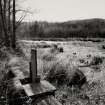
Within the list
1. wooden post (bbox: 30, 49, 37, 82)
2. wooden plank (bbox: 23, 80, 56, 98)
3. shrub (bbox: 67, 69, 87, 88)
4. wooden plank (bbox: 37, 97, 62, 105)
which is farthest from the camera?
shrub (bbox: 67, 69, 87, 88)

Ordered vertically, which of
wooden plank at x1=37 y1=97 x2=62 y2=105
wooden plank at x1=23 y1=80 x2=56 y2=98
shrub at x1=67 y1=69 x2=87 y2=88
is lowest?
shrub at x1=67 y1=69 x2=87 y2=88

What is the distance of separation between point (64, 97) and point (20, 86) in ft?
3.00

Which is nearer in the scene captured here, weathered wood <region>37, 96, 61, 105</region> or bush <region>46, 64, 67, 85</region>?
weathered wood <region>37, 96, 61, 105</region>

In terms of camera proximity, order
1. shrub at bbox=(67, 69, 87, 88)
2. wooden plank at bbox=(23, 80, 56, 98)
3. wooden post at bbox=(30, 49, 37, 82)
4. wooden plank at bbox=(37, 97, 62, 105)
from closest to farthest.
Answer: wooden plank at bbox=(37, 97, 62, 105), wooden plank at bbox=(23, 80, 56, 98), wooden post at bbox=(30, 49, 37, 82), shrub at bbox=(67, 69, 87, 88)

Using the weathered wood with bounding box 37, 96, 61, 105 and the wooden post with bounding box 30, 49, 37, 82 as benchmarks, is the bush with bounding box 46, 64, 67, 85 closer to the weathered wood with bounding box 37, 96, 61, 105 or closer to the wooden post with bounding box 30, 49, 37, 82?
the wooden post with bounding box 30, 49, 37, 82

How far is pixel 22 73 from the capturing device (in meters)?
3.27

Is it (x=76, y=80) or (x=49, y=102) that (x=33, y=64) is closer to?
(x=49, y=102)

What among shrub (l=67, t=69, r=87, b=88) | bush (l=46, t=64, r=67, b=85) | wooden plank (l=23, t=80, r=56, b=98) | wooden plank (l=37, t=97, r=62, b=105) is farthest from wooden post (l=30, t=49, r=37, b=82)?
shrub (l=67, t=69, r=87, b=88)

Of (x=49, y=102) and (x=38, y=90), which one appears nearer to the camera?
(x=49, y=102)

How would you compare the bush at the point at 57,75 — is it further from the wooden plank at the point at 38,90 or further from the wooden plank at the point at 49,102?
the wooden plank at the point at 49,102

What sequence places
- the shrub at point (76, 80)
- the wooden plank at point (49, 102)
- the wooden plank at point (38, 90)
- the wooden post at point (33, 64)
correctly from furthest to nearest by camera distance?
1. the shrub at point (76, 80)
2. the wooden post at point (33, 64)
3. the wooden plank at point (38, 90)
4. the wooden plank at point (49, 102)

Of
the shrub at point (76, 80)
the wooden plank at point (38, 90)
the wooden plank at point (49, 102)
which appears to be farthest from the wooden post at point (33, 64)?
the shrub at point (76, 80)

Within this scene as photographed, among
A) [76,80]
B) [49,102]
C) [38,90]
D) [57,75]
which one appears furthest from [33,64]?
[76,80]

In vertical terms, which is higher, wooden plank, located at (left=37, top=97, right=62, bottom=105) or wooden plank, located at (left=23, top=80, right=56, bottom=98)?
wooden plank, located at (left=23, top=80, right=56, bottom=98)
